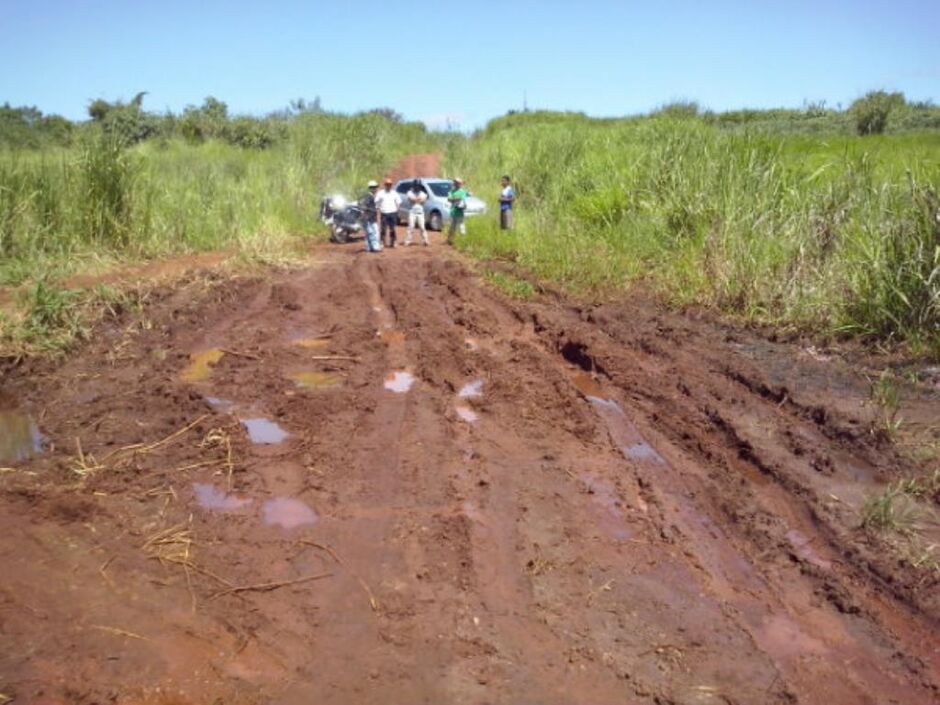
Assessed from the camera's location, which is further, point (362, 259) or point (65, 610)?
point (362, 259)

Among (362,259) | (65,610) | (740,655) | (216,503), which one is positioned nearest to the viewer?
(740,655)

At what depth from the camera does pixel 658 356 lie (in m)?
8.88

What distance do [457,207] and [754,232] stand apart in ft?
27.2

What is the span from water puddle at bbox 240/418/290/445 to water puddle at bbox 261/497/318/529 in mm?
1191

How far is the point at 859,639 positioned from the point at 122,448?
520 centimetres

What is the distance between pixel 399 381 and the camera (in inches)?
323

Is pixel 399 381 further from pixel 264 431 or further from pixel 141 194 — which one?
pixel 141 194

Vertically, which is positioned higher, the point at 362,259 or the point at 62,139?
the point at 62,139

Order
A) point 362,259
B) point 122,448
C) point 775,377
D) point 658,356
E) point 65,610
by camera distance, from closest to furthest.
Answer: point 65,610
point 122,448
point 775,377
point 658,356
point 362,259

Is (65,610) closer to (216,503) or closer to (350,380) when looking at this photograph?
(216,503)

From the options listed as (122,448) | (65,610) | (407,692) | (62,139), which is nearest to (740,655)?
(407,692)

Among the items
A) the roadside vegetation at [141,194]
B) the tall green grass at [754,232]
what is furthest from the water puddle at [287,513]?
the roadside vegetation at [141,194]

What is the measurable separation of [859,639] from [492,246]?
Result: 13286 mm

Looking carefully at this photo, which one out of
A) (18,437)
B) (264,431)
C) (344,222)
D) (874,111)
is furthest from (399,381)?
(874,111)
